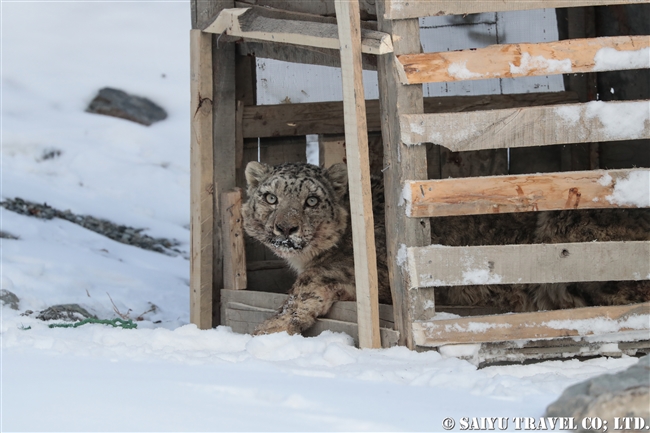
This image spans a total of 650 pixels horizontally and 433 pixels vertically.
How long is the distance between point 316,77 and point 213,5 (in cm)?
107

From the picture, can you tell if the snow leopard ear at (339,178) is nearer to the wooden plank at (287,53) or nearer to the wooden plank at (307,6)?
the wooden plank at (287,53)

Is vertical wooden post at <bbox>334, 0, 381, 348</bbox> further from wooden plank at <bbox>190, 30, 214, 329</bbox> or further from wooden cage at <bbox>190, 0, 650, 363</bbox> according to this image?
→ wooden plank at <bbox>190, 30, 214, 329</bbox>

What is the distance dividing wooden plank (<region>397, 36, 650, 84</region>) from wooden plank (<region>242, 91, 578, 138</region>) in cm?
232

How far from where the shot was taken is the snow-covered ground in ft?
11.1

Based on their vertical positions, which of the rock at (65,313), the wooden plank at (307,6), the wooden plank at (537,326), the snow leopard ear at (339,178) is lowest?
the wooden plank at (537,326)

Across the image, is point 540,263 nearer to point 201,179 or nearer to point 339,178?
point 339,178

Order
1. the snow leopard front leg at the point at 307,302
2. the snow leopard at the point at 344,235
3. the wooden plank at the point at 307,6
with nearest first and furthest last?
the snow leopard at the point at 344,235 < the snow leopard front leg at the point at 307,302 < the wooden plank at the point at 307,6

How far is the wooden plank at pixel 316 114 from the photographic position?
7.11 meters

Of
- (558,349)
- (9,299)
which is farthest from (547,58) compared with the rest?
(9,299)

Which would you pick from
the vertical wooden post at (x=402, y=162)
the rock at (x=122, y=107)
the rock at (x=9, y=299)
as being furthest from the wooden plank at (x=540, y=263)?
the rock at (x=122, y=107)


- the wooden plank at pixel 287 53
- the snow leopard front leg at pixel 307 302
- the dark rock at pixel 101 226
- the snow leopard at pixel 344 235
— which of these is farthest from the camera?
the dark rock at pixel 101 226

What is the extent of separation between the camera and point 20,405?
332 centimetres

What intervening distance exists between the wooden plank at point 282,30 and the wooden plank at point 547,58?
446 millimetres

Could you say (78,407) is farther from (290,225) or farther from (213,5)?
(213,5)
